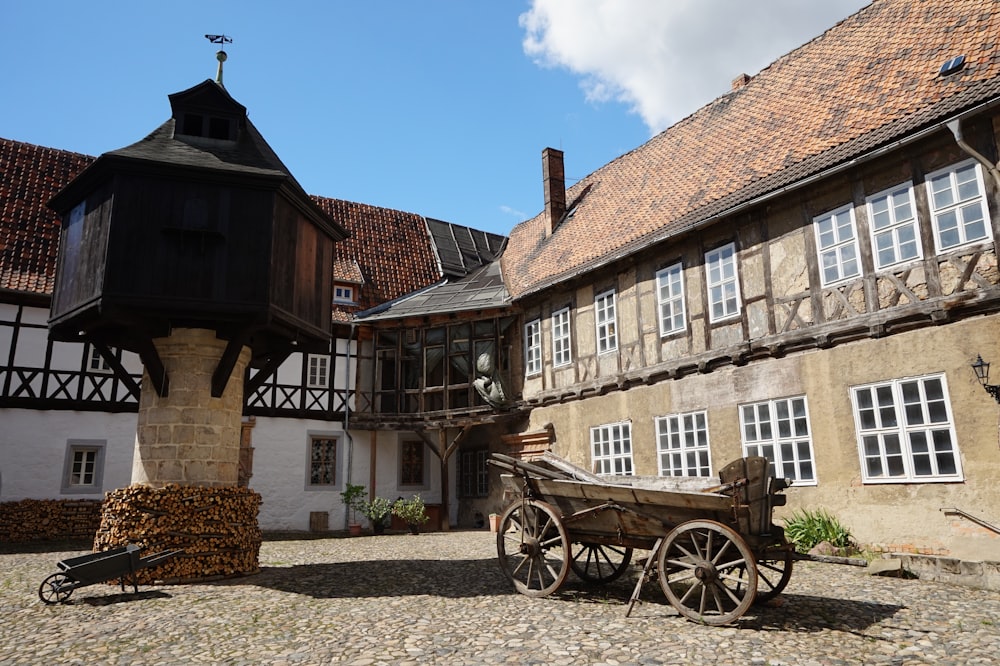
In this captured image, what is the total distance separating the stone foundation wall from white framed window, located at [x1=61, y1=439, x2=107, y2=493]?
408 millimetres

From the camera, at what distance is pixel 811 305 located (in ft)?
37.0

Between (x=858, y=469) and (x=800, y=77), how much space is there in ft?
28.9

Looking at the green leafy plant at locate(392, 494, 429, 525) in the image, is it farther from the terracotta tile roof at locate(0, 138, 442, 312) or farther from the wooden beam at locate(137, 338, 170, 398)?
the wooden beam at locate(137, 338, 170, 398)

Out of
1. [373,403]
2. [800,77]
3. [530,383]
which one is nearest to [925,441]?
[800,77]

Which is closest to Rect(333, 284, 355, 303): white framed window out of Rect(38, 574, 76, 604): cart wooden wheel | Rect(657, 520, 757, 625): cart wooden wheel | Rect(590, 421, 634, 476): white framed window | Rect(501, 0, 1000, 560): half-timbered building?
Rect(501, 0, 1000, 560): half-timbered building

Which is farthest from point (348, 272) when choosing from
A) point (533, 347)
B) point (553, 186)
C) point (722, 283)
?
point (722, 283)

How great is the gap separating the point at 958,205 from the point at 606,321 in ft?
24.5

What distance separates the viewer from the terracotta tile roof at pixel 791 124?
35.0ft

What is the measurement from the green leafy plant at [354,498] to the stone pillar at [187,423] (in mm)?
8705

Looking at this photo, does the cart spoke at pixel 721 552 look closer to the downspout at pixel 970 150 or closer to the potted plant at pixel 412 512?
the downspout at pixel 970 150

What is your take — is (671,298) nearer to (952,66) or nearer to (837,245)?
(837,245)

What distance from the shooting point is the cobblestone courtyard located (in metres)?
5.61

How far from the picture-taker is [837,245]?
11.0 meters

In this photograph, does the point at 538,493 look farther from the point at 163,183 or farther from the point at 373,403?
the point at 373,403
